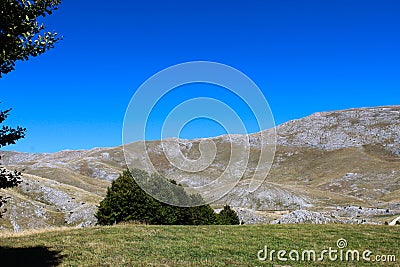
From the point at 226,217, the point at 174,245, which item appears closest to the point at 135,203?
the point at 226,217

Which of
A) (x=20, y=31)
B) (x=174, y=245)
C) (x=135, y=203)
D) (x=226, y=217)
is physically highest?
(x=20, y=31)

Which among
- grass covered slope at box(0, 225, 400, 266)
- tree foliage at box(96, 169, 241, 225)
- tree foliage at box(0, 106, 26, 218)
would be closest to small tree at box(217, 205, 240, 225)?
tree foliage at box(96, 169, 241, 225)

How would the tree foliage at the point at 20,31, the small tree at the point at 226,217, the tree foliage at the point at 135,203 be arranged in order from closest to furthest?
the tree foliage at the point at 20,31, the tree foliage at the point at 135,203, the small tree at the point at 226,217

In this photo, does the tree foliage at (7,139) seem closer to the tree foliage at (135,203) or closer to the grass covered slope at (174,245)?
the grass covered slope at (174,245)

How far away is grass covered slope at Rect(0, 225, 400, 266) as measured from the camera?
16.4m

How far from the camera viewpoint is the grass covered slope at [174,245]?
16406 mm

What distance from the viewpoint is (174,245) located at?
68.2ft

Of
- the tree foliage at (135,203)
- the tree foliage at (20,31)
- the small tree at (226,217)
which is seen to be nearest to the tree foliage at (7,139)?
the tree foliage at (20,31)

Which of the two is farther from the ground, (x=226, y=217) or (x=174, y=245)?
(x=226, y=217)

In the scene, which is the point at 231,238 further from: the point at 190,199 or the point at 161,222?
the point at 190,199

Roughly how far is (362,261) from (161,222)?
126 ft

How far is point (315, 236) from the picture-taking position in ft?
78.9

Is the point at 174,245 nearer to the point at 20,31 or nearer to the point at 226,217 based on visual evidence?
the point at 20,31

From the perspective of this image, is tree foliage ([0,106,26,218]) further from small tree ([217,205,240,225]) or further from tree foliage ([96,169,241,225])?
small tree ([217,205,240,225])
